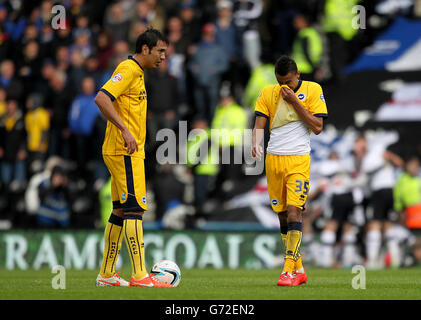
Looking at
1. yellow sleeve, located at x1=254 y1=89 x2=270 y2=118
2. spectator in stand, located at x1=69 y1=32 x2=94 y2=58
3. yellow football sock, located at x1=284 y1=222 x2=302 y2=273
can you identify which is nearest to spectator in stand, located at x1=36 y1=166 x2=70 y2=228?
spectator in stand, located at x1=69 y1=32 x2=94 y2=58

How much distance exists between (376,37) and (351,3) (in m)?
1.17

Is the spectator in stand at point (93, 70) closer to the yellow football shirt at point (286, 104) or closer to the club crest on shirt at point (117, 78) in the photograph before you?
the yellow football shirt at point (286, 104)

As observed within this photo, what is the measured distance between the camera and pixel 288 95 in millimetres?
10484

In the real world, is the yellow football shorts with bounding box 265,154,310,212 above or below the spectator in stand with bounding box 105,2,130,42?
below

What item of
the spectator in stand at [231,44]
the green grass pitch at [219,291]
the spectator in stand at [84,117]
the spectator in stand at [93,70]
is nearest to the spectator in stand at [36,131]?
the spectator in stand at [84,117]

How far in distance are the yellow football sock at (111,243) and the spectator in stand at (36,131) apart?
10079 mm

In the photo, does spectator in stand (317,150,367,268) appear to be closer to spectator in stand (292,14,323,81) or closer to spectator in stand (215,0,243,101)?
spectator in stand (292,14,323,81)

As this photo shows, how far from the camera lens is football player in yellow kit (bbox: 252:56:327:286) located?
1050 centimetres

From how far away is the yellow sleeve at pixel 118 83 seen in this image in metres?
9.91

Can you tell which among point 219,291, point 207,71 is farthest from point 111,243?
point 207,71

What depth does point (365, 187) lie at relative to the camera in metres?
18.3

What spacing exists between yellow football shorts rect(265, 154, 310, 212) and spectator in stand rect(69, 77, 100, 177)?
9.41 metres
